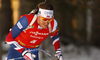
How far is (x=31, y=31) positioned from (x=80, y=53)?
653 centimetres

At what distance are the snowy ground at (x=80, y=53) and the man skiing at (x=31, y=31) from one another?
18.0 feet

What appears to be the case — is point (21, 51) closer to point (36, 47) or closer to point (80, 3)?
point (36, 47)

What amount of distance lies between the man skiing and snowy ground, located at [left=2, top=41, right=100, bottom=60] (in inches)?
216

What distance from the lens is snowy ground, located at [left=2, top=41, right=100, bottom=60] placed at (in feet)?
31.9

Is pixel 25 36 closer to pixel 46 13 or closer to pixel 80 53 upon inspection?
pixel 46 13

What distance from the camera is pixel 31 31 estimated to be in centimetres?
410

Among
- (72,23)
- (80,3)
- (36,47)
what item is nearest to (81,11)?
(72,23)

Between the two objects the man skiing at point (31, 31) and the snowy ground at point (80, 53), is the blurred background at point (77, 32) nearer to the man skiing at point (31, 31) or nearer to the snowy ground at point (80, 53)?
the snowy ground at point (80, 53)

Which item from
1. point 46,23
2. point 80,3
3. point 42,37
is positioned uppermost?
point 80,3

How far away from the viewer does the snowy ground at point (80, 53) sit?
9.73 m

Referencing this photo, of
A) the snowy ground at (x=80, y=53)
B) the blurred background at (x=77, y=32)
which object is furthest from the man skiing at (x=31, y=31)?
the snowy ground at (x=80, y=53)

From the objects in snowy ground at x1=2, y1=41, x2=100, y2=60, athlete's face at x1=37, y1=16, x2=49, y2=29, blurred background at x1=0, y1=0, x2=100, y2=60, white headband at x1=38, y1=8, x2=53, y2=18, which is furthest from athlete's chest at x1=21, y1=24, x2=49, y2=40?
snowy ground at x1=2, y1=41, x2=100, y2=60

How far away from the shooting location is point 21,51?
13.8 ft

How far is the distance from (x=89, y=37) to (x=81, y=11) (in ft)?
4.93
